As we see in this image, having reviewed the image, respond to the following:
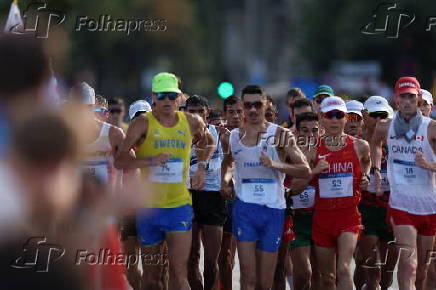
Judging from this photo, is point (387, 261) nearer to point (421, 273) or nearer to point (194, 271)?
point (421, 273)

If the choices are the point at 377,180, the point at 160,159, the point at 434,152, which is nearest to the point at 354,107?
the point at 377,180

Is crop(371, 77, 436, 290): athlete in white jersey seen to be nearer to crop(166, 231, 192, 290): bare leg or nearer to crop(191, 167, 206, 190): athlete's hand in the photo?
crop(191, 167, 206, 190): athlete's hand

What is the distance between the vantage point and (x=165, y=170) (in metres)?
9.57

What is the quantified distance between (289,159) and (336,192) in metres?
0.59

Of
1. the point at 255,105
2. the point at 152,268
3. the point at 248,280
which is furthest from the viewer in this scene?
the point at 255,105

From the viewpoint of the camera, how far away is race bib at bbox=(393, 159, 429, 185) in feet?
33.1

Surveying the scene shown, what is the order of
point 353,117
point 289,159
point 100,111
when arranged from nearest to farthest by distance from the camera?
point 289,159
point 100,111
point 353,117

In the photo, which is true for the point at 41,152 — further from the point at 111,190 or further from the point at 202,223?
the point at 202,223

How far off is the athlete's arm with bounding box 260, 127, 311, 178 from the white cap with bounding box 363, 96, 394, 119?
79.7 inches

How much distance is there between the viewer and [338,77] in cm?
4594

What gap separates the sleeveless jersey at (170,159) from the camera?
375 inches

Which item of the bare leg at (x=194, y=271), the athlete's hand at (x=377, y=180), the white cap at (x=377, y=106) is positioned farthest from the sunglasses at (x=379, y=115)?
the bare leg at (x=194, y=271)

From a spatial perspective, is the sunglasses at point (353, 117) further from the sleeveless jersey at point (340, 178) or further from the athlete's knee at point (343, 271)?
the athlete's knee at point (343, 271)

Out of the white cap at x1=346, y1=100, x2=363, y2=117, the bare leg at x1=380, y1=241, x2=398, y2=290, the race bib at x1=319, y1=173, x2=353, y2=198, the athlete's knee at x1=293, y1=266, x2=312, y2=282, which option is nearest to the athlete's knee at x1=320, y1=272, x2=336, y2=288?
the athlete's knee at x1=293, y1=266, x2=312, y2=282
